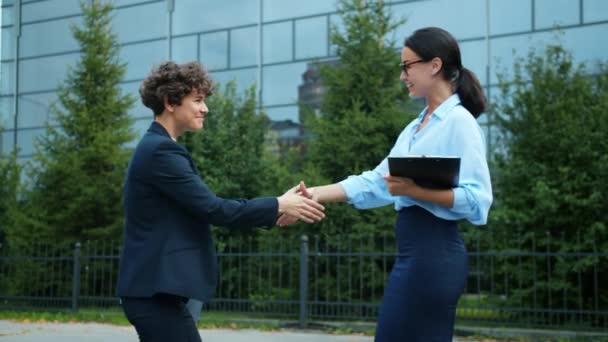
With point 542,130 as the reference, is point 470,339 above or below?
below

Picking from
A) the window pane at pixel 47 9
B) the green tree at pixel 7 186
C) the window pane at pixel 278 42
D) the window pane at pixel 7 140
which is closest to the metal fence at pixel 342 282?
the green tree at pixel 7 186

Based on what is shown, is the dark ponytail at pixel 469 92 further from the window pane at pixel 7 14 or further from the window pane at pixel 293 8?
the window pane at pixel 7 14

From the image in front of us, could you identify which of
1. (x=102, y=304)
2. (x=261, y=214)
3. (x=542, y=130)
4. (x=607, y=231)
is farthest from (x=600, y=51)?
(x=261, y=214)

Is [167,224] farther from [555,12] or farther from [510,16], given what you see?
[510,16]

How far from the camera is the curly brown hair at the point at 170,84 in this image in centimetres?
299

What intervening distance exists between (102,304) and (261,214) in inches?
428

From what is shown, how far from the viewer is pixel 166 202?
2.80m

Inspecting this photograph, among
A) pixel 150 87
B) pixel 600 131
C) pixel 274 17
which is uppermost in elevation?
pixel 274 17

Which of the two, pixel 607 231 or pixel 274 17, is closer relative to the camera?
pixel 607 231

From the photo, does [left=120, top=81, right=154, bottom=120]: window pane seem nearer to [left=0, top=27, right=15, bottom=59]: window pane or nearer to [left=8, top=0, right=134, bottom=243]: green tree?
[left=0, top=27, right=15, bottom=59]: window pane

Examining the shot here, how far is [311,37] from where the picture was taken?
20.1 metres

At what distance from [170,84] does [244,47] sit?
18.5m

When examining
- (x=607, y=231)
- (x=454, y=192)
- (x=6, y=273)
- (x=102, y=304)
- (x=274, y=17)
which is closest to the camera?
(x=454, y=192)

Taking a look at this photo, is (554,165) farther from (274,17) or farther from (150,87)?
(274,17)
